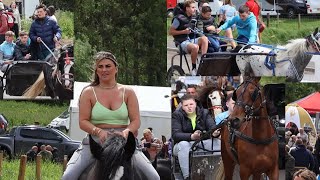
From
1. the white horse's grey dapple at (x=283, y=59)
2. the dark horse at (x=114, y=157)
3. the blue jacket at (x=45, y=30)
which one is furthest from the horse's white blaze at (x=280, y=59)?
the dark horse at (x=114, y=157)

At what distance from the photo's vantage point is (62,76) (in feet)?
22.2

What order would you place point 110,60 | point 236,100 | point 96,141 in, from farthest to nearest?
point 236,100
point 110,60
point 96,141

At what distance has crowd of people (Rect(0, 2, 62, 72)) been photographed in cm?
668

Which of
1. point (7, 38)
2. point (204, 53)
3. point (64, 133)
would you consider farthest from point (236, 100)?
point (7, 38)

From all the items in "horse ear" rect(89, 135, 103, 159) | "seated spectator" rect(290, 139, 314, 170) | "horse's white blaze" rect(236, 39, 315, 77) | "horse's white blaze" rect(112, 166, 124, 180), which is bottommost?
"seated spectator" rect(290, 139, 314, 170)

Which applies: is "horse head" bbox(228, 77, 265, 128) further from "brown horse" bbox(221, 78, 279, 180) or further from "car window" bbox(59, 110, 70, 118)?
"car window" bbox(59, 110, 70, 118)

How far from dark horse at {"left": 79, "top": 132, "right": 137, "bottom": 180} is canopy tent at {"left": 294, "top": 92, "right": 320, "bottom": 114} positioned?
2770 mm

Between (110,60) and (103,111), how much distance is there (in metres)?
0.28

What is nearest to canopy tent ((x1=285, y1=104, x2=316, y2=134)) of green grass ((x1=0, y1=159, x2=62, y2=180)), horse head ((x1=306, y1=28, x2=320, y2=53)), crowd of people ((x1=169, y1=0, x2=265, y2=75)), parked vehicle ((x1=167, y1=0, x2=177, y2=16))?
horse head ((x1=306, y1=28, x2=320, y2=53))

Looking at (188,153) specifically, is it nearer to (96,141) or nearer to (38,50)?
(38,50)

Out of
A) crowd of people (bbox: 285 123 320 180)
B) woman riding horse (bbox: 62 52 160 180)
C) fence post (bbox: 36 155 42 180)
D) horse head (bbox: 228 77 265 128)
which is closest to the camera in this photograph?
woman riding horse (bbox: 62 52 160 180)

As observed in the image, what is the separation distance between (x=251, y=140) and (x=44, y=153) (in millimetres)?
1524

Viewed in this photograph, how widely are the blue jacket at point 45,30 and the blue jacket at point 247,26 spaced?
3.96 ft

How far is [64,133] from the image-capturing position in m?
6.73
